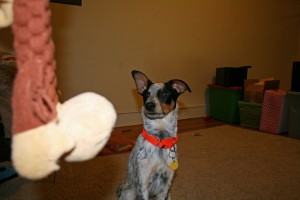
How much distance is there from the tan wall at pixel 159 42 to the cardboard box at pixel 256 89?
2.88ft

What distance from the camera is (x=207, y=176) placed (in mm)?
2381

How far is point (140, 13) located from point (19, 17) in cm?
393

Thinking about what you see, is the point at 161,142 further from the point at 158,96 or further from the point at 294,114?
the point at 294,114

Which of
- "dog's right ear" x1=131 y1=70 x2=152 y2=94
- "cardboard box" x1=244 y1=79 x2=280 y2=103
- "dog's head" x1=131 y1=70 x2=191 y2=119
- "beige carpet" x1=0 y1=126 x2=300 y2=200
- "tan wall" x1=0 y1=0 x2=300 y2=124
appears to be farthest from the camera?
"cardboard box" x1=244 y1=79 x2=280 y2=103

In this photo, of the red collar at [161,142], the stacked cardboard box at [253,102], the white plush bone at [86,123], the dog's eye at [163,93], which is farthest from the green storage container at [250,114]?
the white plush bone at [86,123]

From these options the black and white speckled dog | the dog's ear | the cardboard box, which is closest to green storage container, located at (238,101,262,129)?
the cardboard box

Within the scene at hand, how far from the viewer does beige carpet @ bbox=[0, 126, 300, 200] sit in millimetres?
2037

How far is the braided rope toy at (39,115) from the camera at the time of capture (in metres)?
0.37

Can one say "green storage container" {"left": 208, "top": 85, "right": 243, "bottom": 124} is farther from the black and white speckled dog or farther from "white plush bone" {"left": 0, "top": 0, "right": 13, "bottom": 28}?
"white plush bone" {"left": 0, "top": 0, "right": 13, "bottom": 28}

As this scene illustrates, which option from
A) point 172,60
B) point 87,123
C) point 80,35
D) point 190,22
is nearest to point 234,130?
point 172,60

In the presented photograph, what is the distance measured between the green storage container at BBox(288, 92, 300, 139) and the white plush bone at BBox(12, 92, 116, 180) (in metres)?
3.87

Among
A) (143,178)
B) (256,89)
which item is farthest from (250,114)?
(143,178)

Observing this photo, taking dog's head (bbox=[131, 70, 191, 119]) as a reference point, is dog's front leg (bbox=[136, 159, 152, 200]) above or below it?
below

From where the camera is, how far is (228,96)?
15.3ft
